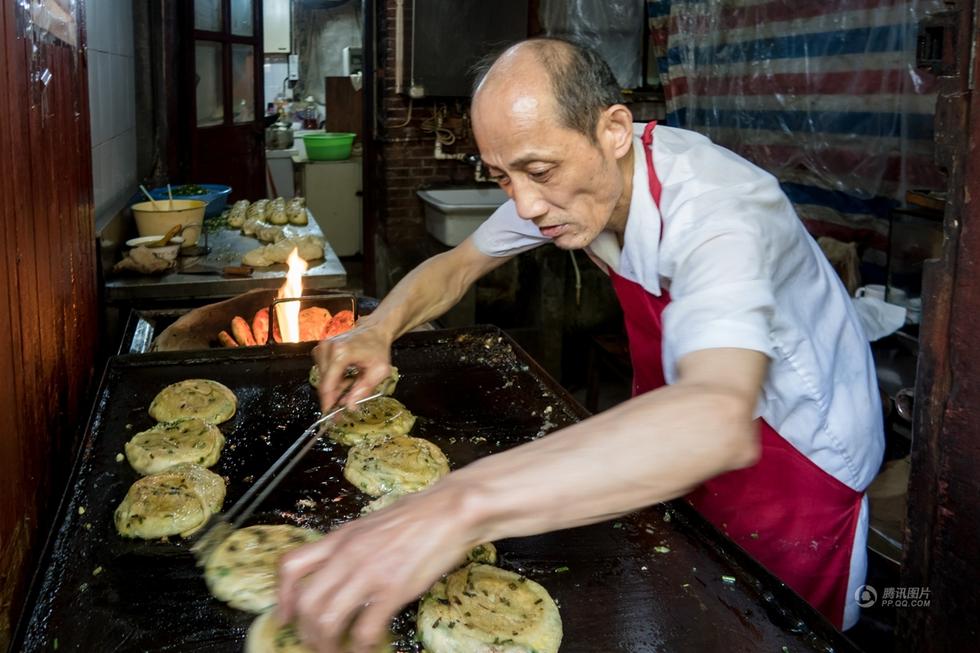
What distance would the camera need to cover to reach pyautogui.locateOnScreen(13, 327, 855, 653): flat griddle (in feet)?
5.52

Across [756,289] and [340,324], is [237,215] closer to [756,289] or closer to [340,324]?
[340,324]

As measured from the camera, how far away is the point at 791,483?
7.20ft

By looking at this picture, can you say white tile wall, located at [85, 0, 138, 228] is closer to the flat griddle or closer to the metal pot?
the flat griddle

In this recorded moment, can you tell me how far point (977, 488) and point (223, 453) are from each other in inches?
78.0

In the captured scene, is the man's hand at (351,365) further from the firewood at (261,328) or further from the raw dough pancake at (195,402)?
the firewood at (261,328)

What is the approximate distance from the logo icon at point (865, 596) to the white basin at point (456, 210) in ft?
14.7

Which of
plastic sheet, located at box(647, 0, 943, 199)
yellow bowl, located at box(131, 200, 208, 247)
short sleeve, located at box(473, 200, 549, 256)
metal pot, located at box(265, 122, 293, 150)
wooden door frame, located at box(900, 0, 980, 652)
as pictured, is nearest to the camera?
wooden door frame, located at box(900, 0, 980, 652)

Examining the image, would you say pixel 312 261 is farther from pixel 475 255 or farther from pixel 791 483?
pixel 791 483

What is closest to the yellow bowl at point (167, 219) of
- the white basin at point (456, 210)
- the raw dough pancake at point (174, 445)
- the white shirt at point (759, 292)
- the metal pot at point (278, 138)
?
the white basin at point (456, 210)

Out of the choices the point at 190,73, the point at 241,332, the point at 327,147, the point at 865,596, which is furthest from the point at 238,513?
the point at 327,147

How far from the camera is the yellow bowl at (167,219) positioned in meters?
4.68

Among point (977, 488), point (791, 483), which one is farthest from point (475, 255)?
point (977, 488)

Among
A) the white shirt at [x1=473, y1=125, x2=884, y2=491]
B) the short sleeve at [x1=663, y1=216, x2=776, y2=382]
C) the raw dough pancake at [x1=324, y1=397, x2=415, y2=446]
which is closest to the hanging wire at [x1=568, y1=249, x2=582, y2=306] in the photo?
the raw dough pancake at [x1=324, y1=397, x2=415, y2=446]

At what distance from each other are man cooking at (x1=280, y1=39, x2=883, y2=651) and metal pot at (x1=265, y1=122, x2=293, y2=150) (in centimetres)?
890
